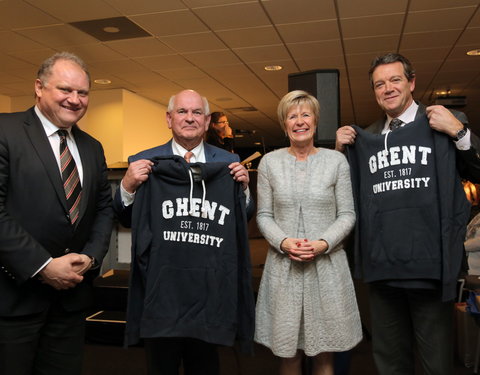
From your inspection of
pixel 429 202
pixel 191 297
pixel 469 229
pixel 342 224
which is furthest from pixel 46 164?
pixel 469 229

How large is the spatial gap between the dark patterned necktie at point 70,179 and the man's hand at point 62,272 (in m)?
0.15

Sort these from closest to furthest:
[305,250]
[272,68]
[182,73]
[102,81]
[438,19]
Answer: [305,250], [438,19], [272,68], [182,73], [102,81]

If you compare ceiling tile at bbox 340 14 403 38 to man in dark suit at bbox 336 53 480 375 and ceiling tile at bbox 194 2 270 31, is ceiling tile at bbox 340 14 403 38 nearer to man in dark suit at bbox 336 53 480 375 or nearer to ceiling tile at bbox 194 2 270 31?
ceiling tile at bbox 194 2 270 31

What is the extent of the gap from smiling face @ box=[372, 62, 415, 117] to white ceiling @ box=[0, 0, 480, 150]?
2.69 metres

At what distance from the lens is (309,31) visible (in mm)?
5172

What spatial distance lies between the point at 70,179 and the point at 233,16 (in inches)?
136

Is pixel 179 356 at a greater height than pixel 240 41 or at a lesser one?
lesser

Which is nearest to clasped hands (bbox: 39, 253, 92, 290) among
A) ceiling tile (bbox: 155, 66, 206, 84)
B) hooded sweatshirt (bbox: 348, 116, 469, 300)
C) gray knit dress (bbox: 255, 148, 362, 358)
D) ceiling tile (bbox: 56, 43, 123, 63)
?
gray knit dress (bbox: 255, 148, 362, 358)

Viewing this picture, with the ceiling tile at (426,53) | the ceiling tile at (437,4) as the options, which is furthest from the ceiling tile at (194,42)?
the ceiling tile at (426,53)

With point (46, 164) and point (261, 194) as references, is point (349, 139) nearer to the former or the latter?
point (261, 194)

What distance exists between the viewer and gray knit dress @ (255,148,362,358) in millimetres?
1930

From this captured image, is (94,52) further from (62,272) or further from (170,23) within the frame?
(62,272)

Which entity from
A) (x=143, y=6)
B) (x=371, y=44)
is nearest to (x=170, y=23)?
(x=143, y=6)

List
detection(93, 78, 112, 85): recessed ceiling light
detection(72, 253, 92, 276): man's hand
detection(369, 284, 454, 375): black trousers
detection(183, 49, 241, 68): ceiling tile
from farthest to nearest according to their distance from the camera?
detection(93, 78, 112, 85): recessed ceiling light → detection(183, 49, 241, 68): ceiling tile → detection(369, 284, 454, 375): black trousers → detection(72, 253, 92, 276): man's hand
